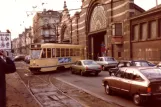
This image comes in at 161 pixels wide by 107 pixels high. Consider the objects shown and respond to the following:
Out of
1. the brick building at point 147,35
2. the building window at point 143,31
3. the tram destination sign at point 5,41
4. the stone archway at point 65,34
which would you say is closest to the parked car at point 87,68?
the brick building at point 147,35

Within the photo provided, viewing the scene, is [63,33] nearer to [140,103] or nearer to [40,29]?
[40,29]

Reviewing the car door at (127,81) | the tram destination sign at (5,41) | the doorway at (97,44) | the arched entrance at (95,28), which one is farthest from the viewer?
the doorway at (97,44)

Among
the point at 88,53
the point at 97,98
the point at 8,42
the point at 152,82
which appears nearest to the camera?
the point at 8,42

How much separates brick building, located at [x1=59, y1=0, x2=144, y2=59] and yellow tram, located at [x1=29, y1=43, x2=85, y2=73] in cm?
432

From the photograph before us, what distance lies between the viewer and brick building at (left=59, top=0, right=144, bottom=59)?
1533 inches

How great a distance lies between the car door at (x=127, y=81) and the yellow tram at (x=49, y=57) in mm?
16657

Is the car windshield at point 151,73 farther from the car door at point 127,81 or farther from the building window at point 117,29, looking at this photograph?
the building window at point 117,29

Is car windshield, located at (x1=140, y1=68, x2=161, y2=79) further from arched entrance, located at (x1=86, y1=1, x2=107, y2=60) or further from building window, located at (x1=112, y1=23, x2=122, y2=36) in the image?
arched entrance, located at (x1=86, y1=1, x2=107, y2=60)

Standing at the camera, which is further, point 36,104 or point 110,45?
point 110,45

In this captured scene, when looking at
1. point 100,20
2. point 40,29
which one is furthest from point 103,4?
point 40,29

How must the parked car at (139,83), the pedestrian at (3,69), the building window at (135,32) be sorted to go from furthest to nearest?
the building window at (135,32) < the parked car at (139,83) < the pedestrian at (3,69)

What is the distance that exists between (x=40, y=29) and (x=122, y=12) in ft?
187

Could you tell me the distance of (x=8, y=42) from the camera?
8922mm

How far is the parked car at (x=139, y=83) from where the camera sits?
36.7ft
